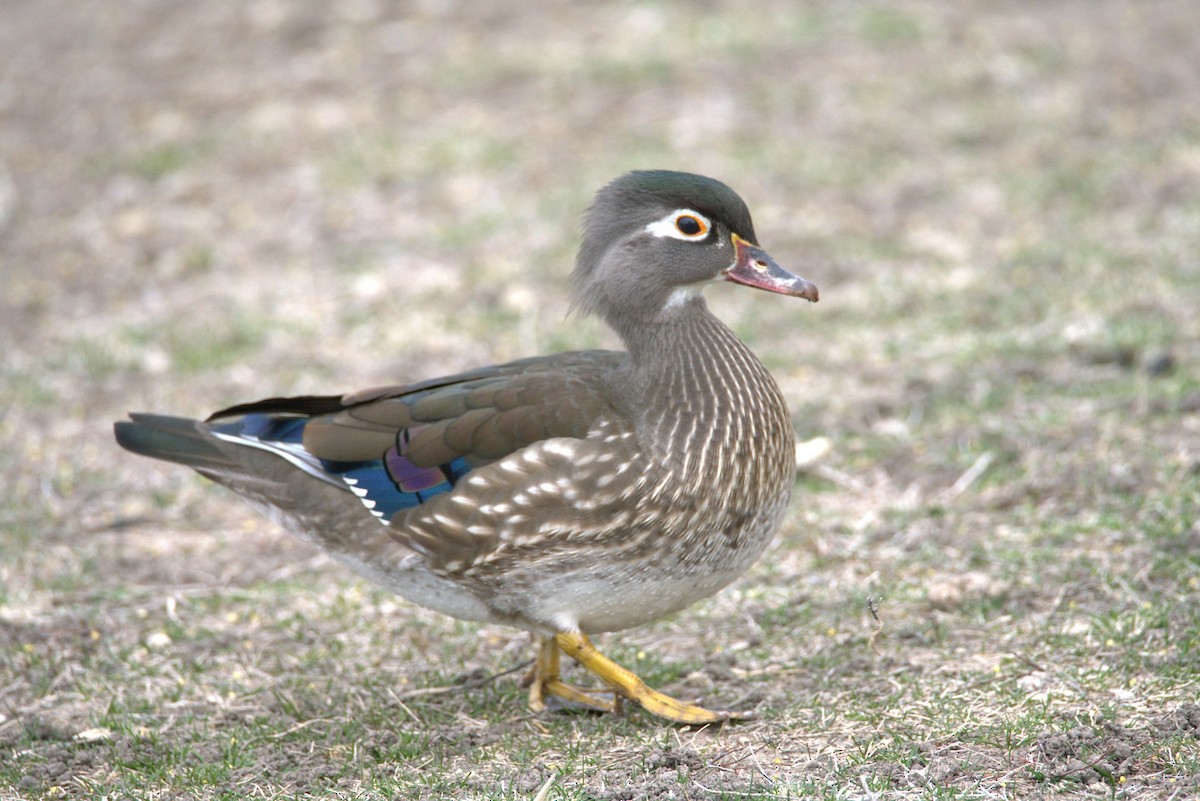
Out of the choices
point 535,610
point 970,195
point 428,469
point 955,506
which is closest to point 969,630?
point 955,506

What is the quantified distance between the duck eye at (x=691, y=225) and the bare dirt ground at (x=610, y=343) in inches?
48.7

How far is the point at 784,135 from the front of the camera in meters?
8.48

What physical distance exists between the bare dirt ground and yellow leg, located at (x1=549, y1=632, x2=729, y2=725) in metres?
0.07

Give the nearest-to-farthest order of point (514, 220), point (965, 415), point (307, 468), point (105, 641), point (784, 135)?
point (307, 468) < point (105, 641) < point (965, 415) < point (514, 220) < point (784, 135)

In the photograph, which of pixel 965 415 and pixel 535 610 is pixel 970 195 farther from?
pixel 535 610

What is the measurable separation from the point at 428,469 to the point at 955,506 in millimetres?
1975

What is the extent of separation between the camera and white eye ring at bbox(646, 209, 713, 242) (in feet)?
13.3

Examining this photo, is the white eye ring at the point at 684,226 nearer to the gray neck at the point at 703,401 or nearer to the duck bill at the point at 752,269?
the duck bill at the point at 752,269

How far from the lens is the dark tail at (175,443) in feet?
14.2

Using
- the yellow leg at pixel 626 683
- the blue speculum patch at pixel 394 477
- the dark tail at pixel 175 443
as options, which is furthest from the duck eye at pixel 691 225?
the dark tail at pixel 175 443

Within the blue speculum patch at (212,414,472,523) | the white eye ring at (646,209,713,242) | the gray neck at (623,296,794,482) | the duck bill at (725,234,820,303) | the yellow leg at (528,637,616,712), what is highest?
the white eye ring at (646,209,713,242)

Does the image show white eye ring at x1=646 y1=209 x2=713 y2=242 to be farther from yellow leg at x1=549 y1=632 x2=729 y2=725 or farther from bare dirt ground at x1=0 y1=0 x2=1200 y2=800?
bare dirt ground at x1=0 y1=0 x2=1200 y2=800

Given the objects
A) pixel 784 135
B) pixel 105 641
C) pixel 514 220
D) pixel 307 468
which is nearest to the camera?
pixel 307 468

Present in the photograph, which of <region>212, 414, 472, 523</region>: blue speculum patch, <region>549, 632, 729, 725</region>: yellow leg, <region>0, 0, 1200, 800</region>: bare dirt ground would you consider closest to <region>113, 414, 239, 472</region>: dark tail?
<region>212, 414, 472, 523</region>: blue speculum patch
